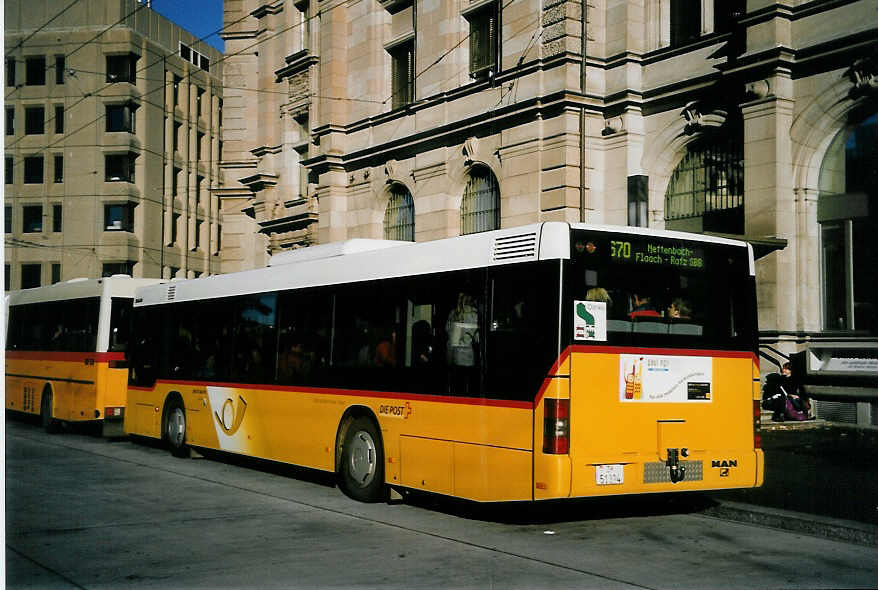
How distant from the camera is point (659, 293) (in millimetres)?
9422

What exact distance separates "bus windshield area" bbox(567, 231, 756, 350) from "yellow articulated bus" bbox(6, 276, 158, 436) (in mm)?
11942

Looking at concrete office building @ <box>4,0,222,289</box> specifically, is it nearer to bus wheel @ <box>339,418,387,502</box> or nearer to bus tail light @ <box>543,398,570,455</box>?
bus wheel @ <box>339,418,387,502</box>

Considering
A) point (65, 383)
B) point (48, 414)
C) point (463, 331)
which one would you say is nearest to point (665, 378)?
point (463, 331)

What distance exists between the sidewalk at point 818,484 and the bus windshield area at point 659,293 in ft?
5.20

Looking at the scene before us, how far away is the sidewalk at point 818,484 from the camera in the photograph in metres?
9.27

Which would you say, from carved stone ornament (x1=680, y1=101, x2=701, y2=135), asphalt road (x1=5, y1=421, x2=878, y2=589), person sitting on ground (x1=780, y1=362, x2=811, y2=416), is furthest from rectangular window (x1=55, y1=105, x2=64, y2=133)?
asphalt road (x1=5, y1=421, x2=878, y2=589)

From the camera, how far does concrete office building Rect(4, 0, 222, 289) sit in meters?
36.8

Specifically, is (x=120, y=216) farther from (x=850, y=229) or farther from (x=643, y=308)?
(x=643, y=308)

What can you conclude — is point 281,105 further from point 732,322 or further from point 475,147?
point 732,322

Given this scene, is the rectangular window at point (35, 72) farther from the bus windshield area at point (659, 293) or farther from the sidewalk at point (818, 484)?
the bus windshield area at point (659, 293)

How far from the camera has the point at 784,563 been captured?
25.6 feet

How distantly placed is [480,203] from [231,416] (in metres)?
12.8

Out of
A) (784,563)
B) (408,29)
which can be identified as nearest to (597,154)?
(408,29)

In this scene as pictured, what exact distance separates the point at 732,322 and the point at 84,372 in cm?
1302
